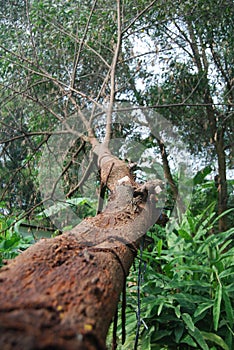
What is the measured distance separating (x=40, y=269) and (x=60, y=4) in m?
3.65

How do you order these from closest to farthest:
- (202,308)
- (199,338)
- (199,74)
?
(199,338)
(202,308)
(199,74)

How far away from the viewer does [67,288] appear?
671 millimetres

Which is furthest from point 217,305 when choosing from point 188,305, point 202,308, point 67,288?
point 67,288

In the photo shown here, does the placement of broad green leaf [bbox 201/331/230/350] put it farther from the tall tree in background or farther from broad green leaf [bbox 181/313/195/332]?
the tall tree in background

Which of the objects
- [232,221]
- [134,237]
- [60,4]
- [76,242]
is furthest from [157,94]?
[76,242]

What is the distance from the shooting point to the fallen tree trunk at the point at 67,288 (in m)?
0.48

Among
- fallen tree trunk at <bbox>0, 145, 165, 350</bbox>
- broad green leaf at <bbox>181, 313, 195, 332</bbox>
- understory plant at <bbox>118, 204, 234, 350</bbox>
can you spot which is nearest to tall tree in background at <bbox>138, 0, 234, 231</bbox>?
understory plant at <bbox>118, 204, 234, 350</bbox>

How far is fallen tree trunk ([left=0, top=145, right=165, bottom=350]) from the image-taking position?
0.48 metres

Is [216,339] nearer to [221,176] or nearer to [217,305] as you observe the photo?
[217,305]

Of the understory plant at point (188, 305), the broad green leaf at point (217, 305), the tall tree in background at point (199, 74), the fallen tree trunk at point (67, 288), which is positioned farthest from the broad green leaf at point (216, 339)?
the tall tree in background at point (199, 74)

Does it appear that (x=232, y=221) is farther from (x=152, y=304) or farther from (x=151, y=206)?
(x=151, y=206)

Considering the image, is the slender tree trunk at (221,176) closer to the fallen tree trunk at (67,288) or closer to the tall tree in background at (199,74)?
the tall tree in background at (199,74)

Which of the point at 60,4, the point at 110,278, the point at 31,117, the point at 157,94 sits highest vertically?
the point at 60,4

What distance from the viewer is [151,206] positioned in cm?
170
